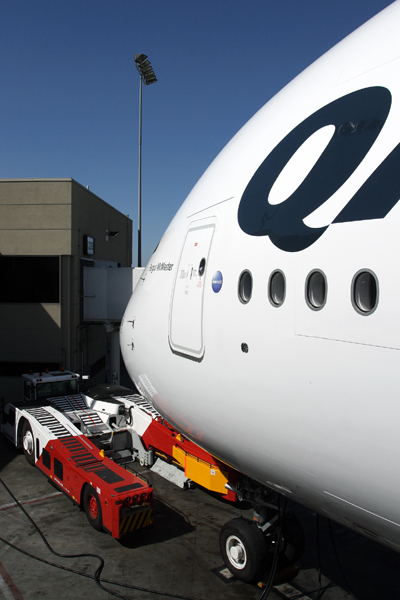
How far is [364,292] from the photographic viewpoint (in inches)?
127

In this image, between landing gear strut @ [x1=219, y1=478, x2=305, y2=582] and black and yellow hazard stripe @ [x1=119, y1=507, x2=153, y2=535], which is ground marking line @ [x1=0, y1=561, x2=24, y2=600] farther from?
landing gear strut @ [x1=219, y1=478, x2=305, y2=582]

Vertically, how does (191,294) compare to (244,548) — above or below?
above

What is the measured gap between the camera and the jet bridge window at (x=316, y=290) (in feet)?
11.6

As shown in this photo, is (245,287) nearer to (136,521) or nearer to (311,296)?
(311,296)

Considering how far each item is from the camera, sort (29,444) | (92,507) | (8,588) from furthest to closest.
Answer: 1. (29,444)
2. (92,507)
3. (8,588)

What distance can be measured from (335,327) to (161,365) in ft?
9.86

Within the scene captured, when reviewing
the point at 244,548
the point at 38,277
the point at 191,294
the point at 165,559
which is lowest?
the point at 165,559

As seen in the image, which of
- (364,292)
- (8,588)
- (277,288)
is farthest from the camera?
(8,588)

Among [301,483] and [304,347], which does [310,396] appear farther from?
[301,483]

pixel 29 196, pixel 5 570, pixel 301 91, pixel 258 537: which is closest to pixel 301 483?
pixel 301 91

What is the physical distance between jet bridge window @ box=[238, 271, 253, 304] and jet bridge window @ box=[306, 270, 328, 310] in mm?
743

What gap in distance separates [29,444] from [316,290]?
13.3 m

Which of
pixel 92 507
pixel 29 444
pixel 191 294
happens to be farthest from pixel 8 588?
pixel 191 294

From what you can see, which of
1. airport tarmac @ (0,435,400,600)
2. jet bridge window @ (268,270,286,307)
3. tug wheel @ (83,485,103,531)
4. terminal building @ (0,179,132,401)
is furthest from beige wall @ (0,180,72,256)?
jet bridge window @ (268,270,286,307)
